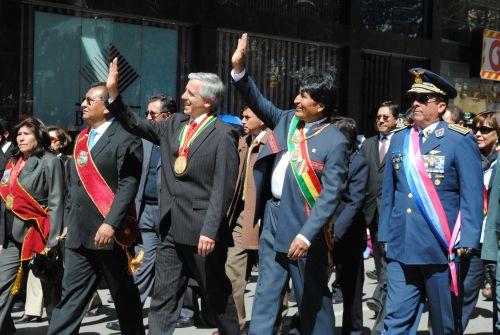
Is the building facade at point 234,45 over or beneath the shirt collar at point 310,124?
over

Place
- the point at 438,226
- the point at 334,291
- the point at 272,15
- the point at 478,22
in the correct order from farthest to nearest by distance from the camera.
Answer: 1. the point at 478,22
2. the point at 272,15
3. the point at 334,291
4. the point at 438,226

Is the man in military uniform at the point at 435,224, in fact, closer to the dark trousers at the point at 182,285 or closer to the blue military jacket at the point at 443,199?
the blue military jacket at the point at 443,199

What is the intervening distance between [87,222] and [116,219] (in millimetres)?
250

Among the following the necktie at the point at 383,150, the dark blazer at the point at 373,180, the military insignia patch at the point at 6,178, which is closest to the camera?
the military insignia patch at the point at 6,178

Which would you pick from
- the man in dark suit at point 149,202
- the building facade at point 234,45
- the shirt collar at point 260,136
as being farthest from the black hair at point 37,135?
the building facade at point 234,45

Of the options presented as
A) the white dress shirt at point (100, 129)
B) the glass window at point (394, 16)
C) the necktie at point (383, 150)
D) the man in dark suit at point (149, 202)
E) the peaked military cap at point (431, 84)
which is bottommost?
the man in dark suit at point (149, 202)

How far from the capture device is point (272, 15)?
14.9 meters

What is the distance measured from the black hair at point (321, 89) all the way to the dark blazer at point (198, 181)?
0.67 metres

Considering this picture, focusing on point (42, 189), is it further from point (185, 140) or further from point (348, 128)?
point (348, 128)

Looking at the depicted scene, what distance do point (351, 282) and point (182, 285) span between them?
167 centimetres

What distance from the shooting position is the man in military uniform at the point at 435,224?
555cm

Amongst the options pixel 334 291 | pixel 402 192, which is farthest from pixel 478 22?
pixel 402 192

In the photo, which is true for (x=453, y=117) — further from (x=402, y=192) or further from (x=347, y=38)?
(x=347, y=38)

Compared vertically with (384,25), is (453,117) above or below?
below
